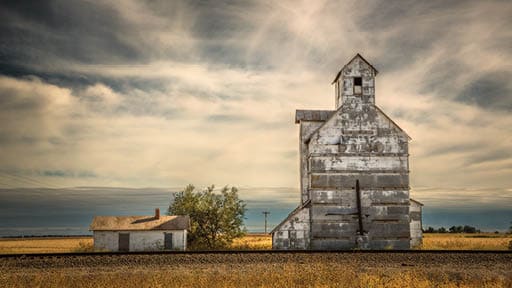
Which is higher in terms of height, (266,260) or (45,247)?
(266,260)

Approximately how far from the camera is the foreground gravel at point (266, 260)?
1736cm

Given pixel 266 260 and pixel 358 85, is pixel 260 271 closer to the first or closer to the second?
pixel 266 260

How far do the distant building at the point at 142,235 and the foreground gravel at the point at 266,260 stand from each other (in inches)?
492

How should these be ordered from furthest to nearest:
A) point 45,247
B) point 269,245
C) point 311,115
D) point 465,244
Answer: point 45,247, point 269,245, point 465,244, point 311,115

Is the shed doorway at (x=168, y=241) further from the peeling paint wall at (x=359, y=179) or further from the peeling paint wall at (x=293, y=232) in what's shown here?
the peeling paint wall at (x=359, y=179)

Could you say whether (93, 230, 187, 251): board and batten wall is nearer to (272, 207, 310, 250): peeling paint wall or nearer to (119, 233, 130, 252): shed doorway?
(119, 233, 130, 252): shed doorway

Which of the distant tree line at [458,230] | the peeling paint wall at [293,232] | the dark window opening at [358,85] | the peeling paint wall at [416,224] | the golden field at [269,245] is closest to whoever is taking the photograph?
the peeling paint wall at [293,232]

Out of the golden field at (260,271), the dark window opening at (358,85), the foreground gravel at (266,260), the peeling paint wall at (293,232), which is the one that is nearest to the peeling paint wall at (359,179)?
the peeling paint wall at (293,232)

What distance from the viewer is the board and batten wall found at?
32531mm

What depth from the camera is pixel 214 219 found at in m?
32.3

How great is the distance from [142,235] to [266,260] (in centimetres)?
1658

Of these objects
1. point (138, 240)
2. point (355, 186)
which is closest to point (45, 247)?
point (138, 240)

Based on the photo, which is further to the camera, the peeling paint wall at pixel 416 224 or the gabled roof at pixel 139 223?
the gabled roof at pixel 139 223

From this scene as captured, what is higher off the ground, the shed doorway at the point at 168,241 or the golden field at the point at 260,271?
the golden field at the point at 260,271
